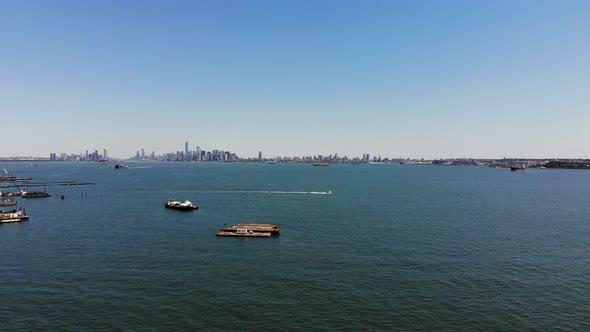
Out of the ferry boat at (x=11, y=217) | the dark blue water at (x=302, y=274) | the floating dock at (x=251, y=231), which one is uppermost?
the ferry boat at (x=11, y=217)

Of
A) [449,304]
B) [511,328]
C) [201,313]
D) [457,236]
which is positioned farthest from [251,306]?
[457,236]

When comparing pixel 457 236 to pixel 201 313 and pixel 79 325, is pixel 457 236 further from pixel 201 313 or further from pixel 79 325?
pixel 79 325

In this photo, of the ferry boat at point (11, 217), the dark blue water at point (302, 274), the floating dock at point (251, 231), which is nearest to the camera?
the dark blue water at point (302, 274)

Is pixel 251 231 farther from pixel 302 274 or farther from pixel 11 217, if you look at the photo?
pixel 11 217

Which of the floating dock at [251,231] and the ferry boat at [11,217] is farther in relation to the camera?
the ferry boat at [11,217]

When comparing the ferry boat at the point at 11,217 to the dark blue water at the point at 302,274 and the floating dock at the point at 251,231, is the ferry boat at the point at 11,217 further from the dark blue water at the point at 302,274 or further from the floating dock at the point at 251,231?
the floating dock at the point at 251,231

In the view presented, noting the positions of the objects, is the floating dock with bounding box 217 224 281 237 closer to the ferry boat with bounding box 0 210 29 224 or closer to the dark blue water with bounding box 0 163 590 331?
the dark blue water with bounding box 0 163 590 331

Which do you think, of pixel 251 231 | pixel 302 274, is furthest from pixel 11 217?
pixel 302 274

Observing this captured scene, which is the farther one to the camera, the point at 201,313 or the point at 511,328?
the point at 201,313

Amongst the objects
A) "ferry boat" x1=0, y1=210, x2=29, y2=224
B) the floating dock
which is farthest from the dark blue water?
"ferry boat" x1=0, y1=210, x2=29, y2=224

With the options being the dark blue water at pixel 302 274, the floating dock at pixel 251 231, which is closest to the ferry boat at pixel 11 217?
the dark blue water at pixel 302 274

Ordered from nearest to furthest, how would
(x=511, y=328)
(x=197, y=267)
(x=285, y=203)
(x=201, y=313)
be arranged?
1. (x=511, y=328)
2. (x=201, y=313)
3. (x=197, y=267)
4. (x=285, y=203)
